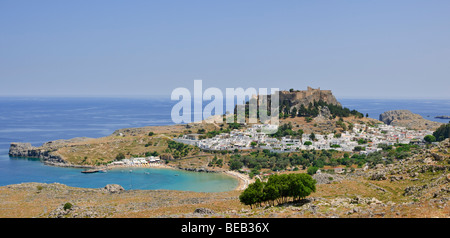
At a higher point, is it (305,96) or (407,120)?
(305,96)

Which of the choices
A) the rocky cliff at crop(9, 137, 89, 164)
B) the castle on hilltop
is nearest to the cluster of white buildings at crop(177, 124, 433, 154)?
the castle on hilltop

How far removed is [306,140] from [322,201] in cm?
4071

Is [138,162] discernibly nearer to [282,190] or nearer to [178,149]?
[178,149]

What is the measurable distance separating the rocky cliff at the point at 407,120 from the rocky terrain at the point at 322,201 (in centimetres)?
7571

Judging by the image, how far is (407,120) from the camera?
326 ft

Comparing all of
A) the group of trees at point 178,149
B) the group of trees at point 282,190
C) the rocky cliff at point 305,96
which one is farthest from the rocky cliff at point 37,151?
the group of trees at point 282,190

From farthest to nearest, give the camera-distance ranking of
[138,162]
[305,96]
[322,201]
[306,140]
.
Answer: [305,96] < [306,140] < [138,162] < [322,201]

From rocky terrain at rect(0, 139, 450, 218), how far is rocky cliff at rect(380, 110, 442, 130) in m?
75.7

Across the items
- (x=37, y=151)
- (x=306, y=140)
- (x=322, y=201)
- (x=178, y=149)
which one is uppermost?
(x=322, y=201)

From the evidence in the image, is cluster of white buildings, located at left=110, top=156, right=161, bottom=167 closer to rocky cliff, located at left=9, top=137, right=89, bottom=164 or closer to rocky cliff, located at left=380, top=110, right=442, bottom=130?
rocky cliff, located at left=9, top=137, right=89, bottom=164

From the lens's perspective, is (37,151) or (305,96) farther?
(305,96)

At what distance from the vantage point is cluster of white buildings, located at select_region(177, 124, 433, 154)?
54.7m

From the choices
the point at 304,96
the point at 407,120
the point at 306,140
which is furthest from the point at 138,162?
the point at 407,120

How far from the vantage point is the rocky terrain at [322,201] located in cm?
1499
